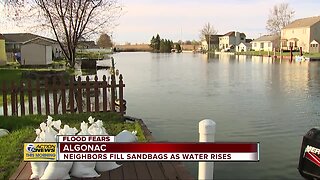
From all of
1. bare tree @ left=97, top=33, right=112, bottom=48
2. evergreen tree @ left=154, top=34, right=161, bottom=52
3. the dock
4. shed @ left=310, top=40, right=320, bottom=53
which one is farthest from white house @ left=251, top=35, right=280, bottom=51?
the dock

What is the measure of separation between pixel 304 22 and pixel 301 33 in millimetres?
4343

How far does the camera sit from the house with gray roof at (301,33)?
300 feet

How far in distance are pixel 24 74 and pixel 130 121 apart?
55.8ft

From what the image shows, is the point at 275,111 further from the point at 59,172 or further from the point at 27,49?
the point at 27,49

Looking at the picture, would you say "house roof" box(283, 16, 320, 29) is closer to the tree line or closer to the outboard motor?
the tree line

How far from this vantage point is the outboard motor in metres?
6.26

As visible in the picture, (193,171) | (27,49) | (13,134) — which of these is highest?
(27,49)

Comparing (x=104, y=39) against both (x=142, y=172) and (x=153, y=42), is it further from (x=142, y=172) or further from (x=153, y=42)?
(x=153, y=42)

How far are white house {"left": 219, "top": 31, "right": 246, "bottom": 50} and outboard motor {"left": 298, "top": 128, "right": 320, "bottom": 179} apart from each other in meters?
138

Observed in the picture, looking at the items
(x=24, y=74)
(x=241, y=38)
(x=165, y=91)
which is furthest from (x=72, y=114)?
(x=241, y=38)

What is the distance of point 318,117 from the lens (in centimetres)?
1435

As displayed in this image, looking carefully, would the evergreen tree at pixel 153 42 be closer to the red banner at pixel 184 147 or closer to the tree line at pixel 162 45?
the tree line at pixel 162 45

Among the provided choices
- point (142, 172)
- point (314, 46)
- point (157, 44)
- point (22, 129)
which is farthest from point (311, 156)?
point (157, 44)

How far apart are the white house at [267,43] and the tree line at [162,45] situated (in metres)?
39.7
